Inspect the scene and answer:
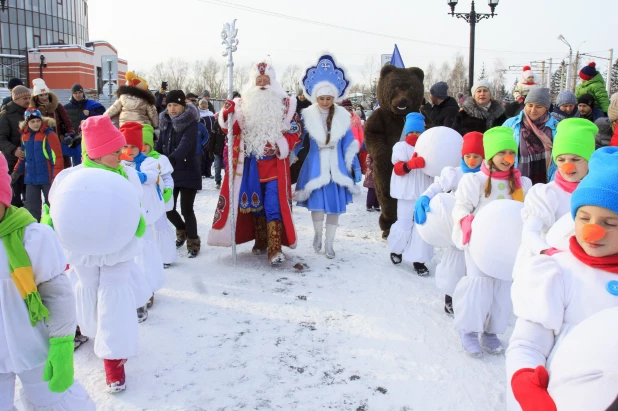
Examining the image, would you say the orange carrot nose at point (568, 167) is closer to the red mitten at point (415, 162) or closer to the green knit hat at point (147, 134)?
the red mitten at point (415, 162)

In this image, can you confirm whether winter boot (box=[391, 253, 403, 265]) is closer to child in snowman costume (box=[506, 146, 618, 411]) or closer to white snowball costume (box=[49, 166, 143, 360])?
white snowball costume (box=[49, 166, 143, 360])

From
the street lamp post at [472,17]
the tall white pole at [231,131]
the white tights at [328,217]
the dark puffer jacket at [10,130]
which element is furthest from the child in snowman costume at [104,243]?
the street lamp post at [472,17]

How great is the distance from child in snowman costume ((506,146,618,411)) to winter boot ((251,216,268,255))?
4.05m

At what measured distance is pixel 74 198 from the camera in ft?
8.60

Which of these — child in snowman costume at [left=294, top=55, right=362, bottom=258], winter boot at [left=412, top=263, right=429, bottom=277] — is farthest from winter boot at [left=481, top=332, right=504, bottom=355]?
child in snowman costume at [left=294, top=55, right=362, bottom=258]

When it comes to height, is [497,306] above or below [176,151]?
below

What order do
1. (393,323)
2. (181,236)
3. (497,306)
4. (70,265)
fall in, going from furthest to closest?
(181,236), (393,323), (497,306), (70,265)

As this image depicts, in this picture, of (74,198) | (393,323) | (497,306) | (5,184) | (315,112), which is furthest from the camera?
(315,112)

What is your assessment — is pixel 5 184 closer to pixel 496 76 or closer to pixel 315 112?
pixel 315 112

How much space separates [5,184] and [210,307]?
245 cm

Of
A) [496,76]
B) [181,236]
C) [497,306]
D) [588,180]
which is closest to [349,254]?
[181,236]

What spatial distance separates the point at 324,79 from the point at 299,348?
3.27 m

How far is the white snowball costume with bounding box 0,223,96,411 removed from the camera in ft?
6.81

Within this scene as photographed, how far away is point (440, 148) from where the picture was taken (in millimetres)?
4996
